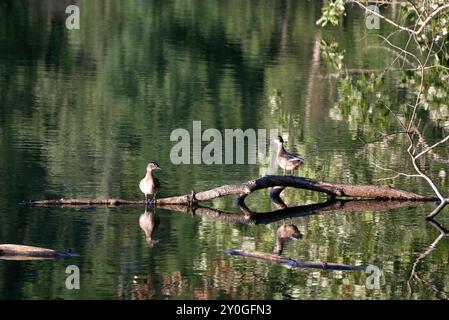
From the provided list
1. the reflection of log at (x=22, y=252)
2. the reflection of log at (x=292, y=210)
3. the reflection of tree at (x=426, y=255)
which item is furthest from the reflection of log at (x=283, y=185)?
the reflection of log at (x=22, y=252)

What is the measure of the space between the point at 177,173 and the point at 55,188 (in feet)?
8.79

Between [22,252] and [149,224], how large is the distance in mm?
2691

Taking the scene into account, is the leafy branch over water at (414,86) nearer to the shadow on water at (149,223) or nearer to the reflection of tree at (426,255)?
the reflection of tree at (426,255)

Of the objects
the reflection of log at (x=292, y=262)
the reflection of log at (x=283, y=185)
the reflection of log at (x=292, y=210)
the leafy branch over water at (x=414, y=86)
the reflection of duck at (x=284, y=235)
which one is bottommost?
the reflection of log at (x=292, y=262)

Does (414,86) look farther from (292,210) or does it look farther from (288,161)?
(292,210)

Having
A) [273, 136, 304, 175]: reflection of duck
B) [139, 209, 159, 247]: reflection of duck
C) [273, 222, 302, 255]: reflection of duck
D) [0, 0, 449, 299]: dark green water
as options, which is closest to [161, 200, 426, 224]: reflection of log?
[0, 0, 449, 299]: dark green water

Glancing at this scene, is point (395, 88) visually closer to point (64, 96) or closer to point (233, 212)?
point (64, 96)

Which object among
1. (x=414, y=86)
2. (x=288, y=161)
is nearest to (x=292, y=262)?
(x=288, y=161)

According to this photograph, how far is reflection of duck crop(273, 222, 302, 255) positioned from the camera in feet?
62.1

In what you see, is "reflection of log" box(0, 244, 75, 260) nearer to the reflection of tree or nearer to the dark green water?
the dark green water

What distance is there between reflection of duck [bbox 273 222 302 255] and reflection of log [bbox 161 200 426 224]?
1.32ft

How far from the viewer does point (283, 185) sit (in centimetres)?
2055

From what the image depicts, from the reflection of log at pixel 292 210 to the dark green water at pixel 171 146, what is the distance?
0.22 meters

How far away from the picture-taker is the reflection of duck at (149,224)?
18942 mm
